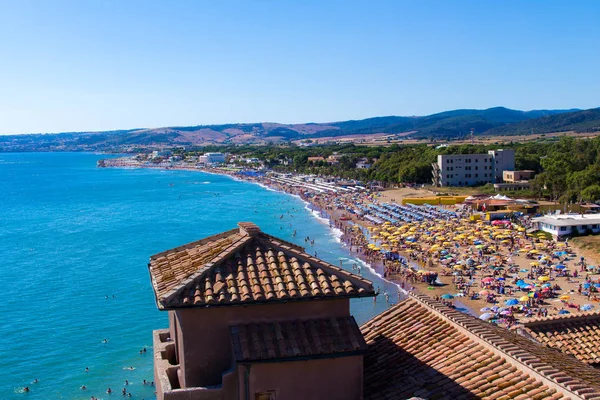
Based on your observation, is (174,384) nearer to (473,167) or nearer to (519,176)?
(519,176)

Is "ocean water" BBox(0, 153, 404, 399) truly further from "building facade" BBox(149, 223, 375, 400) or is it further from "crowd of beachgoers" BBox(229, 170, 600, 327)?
"building facade" BBox(149, 223, 375, 400)

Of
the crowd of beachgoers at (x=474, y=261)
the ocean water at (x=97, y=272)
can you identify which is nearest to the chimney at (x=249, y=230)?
the crowd of beachgoers at (x=474, y=261)

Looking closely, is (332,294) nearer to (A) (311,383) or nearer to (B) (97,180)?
(A) (311,383)

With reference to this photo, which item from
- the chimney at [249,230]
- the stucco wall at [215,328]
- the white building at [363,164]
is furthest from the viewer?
the white building at [363,164]

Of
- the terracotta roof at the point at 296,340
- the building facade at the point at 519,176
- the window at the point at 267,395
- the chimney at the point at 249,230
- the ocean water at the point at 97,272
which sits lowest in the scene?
the ocean water at the point at 97,272

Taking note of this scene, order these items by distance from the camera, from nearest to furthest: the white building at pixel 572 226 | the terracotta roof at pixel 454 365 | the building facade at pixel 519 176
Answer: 1. the terracotta roof at pixel 454 365
2. the white building at pixel 572 226
3. the building facade at pixel 519 176

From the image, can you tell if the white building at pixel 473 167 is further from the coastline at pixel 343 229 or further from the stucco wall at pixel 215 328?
the stucco wall at pixel 215 328
